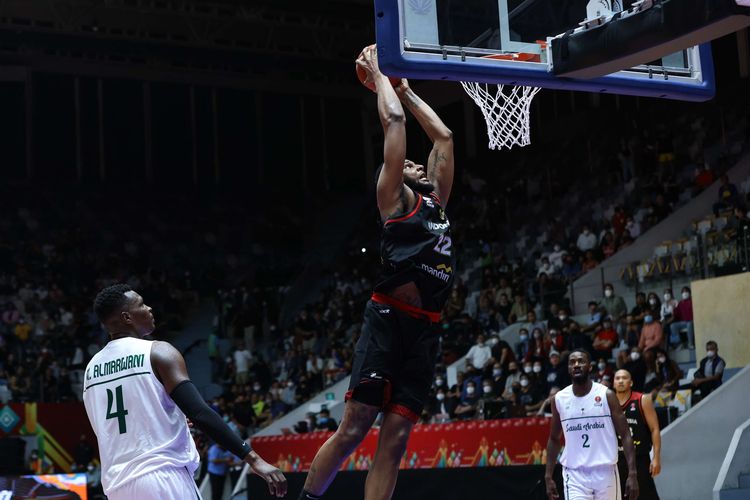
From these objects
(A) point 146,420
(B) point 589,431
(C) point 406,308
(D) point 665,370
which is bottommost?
(B) point 589,431

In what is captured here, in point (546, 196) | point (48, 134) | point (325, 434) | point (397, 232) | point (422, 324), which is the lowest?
point (325, 434)

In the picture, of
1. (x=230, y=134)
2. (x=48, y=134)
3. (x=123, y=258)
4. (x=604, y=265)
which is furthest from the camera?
(x=230, y=134)

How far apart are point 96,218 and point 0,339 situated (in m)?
7.28

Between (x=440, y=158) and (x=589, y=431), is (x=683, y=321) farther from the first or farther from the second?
(x=440, y=158)

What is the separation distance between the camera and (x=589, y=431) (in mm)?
9844

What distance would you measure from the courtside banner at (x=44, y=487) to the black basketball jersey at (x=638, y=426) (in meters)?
6.39

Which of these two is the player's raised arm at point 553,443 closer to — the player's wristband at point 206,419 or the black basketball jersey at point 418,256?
the black basketball jersey at point 418,256

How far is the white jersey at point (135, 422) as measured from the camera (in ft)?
17.2

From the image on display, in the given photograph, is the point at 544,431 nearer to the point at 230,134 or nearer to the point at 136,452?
the point at 136,452

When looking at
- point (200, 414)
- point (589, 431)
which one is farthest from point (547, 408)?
point (200, 414)

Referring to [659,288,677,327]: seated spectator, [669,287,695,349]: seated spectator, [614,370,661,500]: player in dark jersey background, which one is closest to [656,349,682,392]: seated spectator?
[669,287,695,349]: seated spectator

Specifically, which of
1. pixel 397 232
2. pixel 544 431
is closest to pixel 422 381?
pixel 397 232

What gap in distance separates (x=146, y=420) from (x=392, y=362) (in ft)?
4.42

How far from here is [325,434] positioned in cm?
1916
